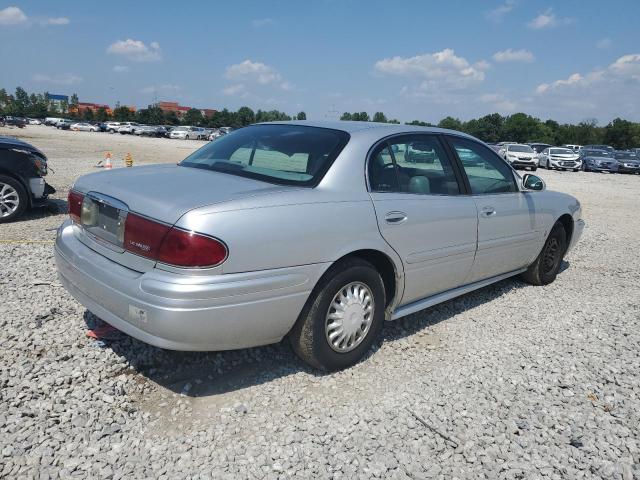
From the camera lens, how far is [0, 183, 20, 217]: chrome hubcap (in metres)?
7.06

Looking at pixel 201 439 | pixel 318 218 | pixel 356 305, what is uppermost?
pixel 318 218

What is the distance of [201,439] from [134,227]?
1.16 meters

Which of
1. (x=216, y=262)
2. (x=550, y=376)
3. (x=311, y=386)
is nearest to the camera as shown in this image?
(x=216, y=262)

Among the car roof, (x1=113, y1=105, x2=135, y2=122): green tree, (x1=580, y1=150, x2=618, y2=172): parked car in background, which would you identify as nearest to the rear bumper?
the car roof

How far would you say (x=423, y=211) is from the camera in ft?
11.6

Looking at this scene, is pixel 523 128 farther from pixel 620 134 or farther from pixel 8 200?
pixel 8 200

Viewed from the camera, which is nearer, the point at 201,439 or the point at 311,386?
the point at 201,439

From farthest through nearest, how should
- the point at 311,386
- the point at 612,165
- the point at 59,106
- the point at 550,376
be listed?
1. the point at 59,106
2. the point at 612,165
3. the point at 550,376
4. the point at 311,386

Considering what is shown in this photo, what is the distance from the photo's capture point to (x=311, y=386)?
314 cm

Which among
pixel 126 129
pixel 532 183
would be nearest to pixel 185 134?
pixel 126 129

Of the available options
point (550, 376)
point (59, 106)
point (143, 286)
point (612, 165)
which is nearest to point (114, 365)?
point (143, 286)

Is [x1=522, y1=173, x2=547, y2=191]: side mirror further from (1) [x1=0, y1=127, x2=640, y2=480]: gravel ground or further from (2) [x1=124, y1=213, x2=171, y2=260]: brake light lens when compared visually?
(2) [x1=124, y1=213, x2=171, y2=260]: brake light lens

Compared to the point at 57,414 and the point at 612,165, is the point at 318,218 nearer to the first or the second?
the point at 57,414

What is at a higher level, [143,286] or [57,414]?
[143,286]
